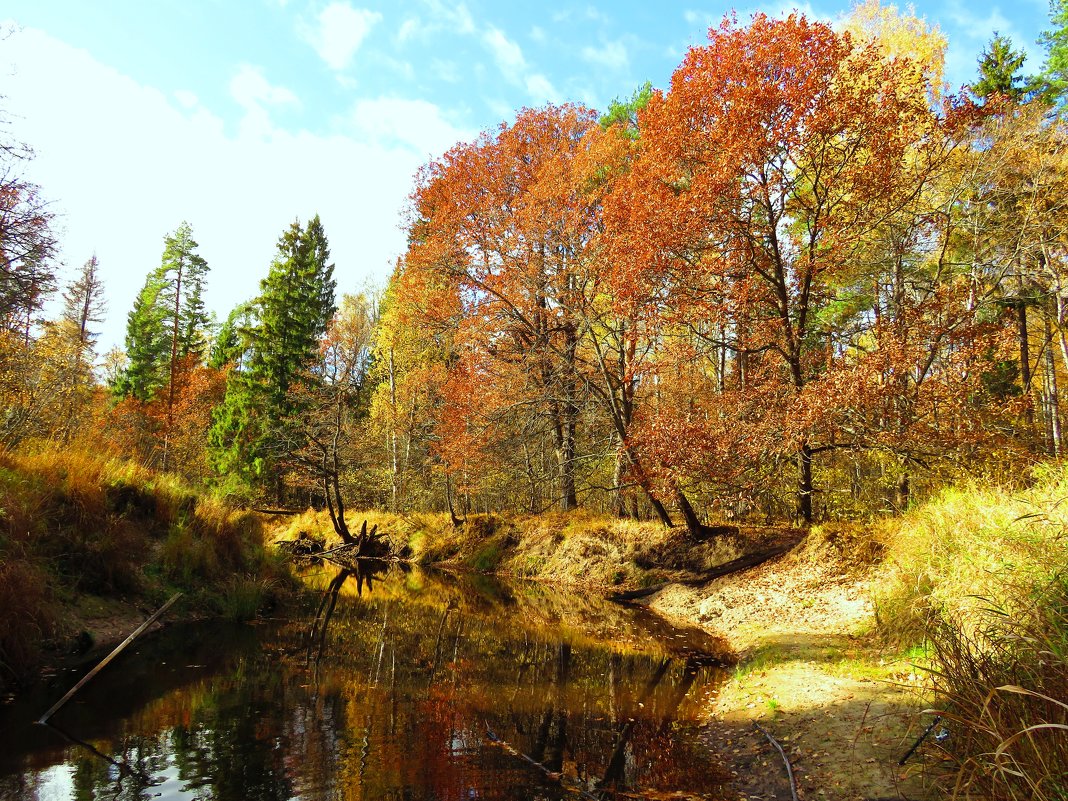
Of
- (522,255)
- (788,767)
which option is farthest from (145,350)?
(788,767)

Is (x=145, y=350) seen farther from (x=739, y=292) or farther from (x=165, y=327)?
(x=739, y=292)

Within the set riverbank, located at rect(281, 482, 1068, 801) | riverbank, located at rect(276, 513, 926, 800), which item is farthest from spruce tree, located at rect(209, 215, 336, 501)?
riverbank, located at rect(281, 482, 1068, 801)

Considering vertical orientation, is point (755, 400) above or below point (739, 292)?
below

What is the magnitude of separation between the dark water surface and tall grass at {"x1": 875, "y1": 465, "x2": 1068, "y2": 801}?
252 cm

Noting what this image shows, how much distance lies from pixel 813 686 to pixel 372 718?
5.59m

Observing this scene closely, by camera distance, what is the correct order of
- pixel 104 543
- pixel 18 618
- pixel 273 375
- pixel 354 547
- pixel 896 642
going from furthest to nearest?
pixel 273 375
pixel 354 547
pixel 104 543
pixel 896 642
pixel 18 618

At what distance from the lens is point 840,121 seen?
12.2 m

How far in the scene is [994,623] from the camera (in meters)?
5.46

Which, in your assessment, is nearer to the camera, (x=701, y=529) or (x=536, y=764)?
(x=536, y=764)

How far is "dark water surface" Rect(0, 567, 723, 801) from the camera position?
5500 millimetres

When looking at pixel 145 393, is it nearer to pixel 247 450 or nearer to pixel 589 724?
pixel 247 450

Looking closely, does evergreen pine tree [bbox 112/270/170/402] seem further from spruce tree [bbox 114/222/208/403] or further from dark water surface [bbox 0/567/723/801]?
dark water surface [bbox 0/567/723/801]

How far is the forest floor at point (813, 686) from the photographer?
17.7ft

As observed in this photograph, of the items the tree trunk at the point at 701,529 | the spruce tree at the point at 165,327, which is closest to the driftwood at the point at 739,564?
the tree trunk at the point at 701,529
